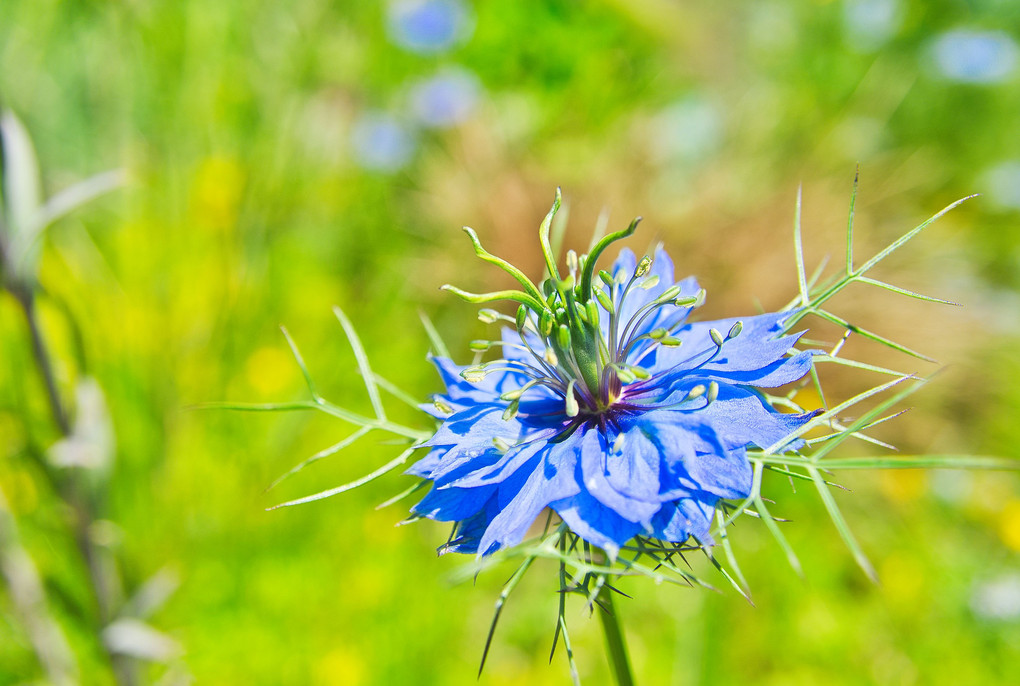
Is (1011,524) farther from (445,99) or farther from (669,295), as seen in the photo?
(445,99)

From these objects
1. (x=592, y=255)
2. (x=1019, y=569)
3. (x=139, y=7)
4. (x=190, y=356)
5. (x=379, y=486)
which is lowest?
(x=1019, y=569)

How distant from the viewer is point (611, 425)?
0.70 metres

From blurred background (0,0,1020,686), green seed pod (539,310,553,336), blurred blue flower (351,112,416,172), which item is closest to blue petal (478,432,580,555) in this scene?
green seed pod (539,310,553,336)

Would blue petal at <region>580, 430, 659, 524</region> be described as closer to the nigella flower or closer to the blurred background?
the nigella flower

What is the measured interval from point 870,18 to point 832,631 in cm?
287

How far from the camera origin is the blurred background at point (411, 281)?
1.64 m

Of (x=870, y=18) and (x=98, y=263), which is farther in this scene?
(x=870, y=18)

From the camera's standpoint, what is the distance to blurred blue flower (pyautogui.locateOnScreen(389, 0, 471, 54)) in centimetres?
307

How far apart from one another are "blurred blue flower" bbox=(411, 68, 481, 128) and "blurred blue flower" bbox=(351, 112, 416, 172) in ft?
0.42

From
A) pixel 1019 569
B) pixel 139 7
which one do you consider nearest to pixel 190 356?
pixel 139 7

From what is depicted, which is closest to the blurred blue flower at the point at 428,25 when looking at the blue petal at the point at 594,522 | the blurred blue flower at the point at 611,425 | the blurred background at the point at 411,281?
the blurred background at the point at 411,281

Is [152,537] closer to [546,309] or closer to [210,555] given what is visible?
[210,555]

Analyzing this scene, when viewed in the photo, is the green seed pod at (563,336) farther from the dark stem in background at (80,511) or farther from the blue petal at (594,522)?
the dark stem in background at (80,511)

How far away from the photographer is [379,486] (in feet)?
6.73
